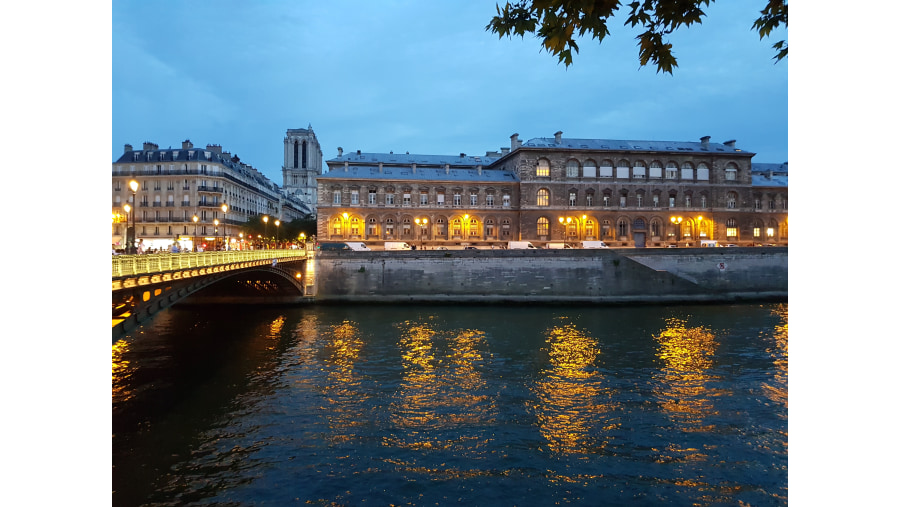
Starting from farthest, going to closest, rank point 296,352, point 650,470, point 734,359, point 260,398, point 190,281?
point 296,352 < point 734,359 < point 190,281 < point 260,398 < point 650,470

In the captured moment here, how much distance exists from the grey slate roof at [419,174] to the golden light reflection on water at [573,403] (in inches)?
1529

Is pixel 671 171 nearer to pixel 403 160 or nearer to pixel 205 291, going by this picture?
pixel 403 160

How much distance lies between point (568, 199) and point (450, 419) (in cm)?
5049

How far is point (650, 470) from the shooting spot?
485 inches

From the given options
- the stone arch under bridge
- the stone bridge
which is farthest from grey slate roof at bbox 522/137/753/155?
the stone bridge

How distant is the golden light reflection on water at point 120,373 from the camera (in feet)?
59.0

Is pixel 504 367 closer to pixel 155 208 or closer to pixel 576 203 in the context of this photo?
pixel 576 203

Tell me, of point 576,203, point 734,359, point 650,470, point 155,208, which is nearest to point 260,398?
point 650,470

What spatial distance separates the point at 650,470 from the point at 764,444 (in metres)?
3.96

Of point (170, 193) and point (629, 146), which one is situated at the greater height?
point (629, 146)

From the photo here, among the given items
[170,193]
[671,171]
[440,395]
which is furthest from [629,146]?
[170,193]

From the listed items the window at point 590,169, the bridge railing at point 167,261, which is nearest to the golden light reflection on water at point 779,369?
the bridge railing at point 167,261

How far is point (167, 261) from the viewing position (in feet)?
59.7

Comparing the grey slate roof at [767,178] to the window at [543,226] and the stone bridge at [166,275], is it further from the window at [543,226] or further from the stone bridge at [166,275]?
the stone bridge at [166,275]
